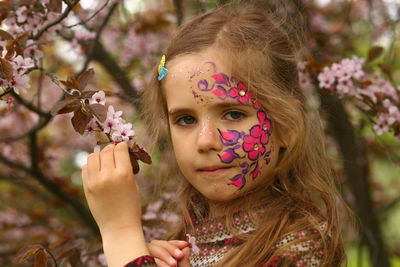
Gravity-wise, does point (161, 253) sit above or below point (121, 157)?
below

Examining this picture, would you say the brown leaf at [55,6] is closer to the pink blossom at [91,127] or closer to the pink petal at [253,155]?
the pink blossom at [91,127]

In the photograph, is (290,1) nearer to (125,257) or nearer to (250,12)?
(250,12)

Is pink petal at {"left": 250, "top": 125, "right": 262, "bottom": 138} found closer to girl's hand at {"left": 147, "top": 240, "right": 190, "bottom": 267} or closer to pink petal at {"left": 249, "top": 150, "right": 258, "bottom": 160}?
pink petal at {"left": 249, "top": 150, "right": 258, "bottom": 160}

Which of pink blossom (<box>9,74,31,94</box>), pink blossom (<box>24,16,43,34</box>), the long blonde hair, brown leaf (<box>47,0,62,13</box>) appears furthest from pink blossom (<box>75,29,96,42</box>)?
pink blossom (<box>9,74,31,94</box>)

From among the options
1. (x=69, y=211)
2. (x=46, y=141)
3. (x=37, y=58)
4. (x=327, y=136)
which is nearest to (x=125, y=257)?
(x=37, y=58)

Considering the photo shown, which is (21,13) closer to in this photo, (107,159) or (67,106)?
(67,106)

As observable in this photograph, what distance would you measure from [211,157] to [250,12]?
2.45ft

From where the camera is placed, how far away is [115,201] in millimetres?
1470

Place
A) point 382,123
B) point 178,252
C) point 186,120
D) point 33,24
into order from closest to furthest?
1. point 178,252
2. point 186,120
3. point 33,24
4. point 382,123

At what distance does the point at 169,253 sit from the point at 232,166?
38cm

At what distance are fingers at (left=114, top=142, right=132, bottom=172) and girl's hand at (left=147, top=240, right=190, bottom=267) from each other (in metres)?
0.31

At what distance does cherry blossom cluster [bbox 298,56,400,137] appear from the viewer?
2.32 meters

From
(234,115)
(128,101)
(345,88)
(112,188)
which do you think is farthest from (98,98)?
(345,88)

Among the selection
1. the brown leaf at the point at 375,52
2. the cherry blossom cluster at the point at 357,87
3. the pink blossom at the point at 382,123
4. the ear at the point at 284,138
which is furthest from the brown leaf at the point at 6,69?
the brown leaf at the point at 375,52
